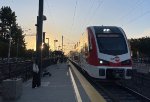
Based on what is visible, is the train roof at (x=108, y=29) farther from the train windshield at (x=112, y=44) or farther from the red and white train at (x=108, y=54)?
the train windshield at (x=112, y=44)

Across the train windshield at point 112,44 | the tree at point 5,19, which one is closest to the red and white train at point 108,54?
the train windshield at point 112,44

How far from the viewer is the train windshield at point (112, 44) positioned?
2349cm

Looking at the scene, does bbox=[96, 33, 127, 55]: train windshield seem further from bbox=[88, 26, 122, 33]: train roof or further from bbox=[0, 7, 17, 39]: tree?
bbox=[0, 7, 17, 39]: tree

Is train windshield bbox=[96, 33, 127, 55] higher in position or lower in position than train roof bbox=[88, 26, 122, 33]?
lower

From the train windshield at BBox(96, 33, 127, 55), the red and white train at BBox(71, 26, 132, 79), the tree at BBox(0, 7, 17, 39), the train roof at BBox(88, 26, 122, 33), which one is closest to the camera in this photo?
the red and white train at BBox(71, 26, 132, 79)

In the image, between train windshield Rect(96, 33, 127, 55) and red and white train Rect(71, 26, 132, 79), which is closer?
red and white train Rect(71, 26, 132, 79)

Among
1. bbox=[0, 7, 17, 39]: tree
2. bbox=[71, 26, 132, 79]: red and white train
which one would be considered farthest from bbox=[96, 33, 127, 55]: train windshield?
bbox=[0, 7, 17, 39]: tree

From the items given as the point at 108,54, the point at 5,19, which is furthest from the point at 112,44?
the point at 5,19

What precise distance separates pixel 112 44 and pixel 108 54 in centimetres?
110

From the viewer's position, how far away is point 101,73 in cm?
2278

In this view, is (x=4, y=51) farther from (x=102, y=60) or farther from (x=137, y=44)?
(x=102, y=60)

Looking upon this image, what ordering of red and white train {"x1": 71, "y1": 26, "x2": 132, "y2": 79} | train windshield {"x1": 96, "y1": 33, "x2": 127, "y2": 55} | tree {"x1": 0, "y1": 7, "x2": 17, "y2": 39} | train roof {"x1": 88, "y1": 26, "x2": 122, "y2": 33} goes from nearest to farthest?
red and white train {"x1": 71, "y1": 26, "x2": 132, "y2": 79} → train windshield {"x1": 96, "y1": 33, "x2": 127, "y2": 55} → train roof {"x1": 88, "y1": 26, "x2": 122, "y2": 33} → tree {"x1": 0, "y1": 7, "x2": 17, "y2": 39}

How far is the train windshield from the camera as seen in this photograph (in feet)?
77.1

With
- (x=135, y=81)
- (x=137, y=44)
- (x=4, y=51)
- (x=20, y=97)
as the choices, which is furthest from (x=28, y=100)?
(x=4, y=51)
